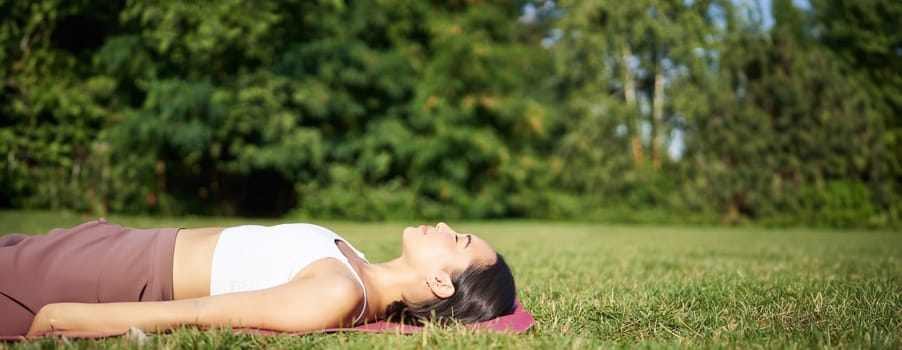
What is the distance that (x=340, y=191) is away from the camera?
747 inches

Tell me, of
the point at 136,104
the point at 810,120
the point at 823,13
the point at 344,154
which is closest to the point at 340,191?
the point at 344,154

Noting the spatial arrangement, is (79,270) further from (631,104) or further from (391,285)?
(631,104)

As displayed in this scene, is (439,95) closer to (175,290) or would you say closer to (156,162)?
(156,162)

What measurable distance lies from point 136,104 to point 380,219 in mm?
8230

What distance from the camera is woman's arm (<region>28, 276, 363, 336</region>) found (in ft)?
7.25

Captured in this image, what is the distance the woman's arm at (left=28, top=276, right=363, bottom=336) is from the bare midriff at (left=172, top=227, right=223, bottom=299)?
0.31 m

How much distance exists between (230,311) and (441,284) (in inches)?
34.8

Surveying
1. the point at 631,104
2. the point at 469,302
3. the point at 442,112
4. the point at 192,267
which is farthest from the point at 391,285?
the point at 631,104

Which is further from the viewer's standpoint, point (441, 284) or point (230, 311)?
point (441, 284)

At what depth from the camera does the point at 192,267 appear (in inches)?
103

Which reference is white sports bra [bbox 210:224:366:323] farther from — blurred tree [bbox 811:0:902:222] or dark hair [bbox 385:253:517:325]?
blurred tree [bbox 811:0:902:222]

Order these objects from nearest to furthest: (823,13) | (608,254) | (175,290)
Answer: (175,290) → (608,254) → (823,13)

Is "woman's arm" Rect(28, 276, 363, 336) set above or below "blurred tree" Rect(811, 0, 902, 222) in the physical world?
below

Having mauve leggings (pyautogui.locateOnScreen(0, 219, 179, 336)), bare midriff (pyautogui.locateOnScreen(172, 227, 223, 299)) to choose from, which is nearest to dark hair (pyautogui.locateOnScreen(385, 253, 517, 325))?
bare midriff (pyautogui.locateOnScreen(172, 227, 223, 299))
